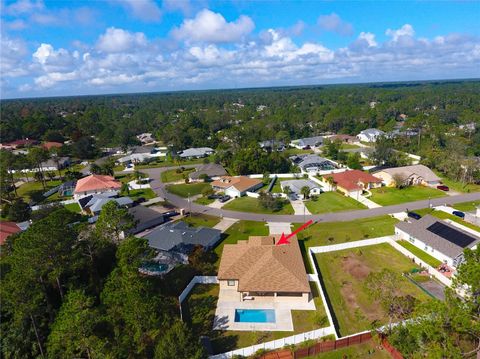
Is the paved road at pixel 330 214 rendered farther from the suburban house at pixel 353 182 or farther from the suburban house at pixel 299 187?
the suburban house at pixel 299 187

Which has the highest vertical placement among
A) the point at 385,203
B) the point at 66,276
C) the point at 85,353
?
the point at 66,276

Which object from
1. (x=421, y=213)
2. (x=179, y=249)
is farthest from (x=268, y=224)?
(x=421, y=213)

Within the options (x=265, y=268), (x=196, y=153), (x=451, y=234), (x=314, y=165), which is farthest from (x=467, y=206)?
(x=196, y=153)

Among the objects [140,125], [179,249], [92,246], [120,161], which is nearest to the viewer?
[92,246]

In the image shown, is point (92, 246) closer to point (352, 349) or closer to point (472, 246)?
point (352, 349)

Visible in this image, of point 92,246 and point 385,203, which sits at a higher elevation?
point 92,246

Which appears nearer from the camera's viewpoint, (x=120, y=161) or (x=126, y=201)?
(x=126, y=201)
